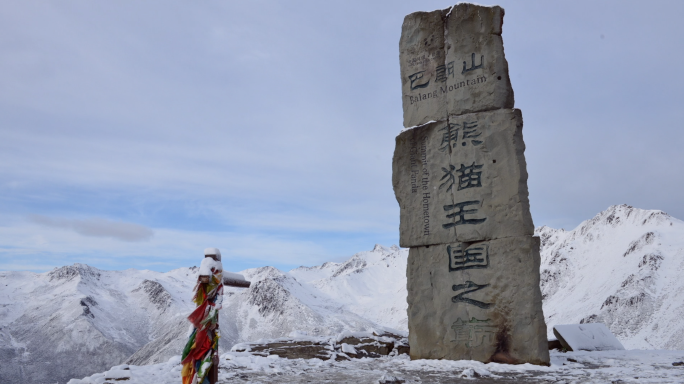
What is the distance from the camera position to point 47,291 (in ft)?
380

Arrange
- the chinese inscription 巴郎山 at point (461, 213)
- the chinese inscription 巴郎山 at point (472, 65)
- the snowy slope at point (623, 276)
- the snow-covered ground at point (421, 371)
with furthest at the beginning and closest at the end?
the snowy slope at point (623, 276) < the chinese inscription 巴郎山 at point (472, 65) < the chinese inscription 巴郎山 at point (461, 213) < the snow-covered ground at point (421, 371)

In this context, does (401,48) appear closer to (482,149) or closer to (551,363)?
(482,149)

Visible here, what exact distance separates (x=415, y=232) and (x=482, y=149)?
202 cm

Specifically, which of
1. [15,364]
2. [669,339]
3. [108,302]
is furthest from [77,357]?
[669,339]

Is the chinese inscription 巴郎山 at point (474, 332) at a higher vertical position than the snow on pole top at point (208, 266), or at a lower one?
lower

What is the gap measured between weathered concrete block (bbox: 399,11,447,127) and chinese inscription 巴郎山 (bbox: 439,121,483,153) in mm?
341

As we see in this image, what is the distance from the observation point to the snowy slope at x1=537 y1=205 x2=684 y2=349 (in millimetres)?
53906

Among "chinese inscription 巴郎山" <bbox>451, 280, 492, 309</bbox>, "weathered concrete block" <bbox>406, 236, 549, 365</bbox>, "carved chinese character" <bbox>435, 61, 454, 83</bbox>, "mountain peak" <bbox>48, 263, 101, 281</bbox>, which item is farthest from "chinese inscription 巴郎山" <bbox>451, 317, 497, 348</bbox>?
"mountain peak" <bbox>48, 263, 101, 281</bbox>

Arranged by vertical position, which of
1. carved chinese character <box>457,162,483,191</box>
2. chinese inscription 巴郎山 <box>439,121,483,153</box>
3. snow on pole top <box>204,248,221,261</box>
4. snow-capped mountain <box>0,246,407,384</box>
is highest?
chinese inscription 巴郎山 <box>439,121,483,153</box>

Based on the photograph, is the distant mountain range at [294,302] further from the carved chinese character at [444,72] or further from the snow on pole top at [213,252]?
the snow on pole top at [213,252]

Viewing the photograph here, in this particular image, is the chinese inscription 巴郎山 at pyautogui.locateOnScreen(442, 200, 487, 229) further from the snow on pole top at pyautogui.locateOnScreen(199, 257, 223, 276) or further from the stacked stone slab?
the snow on pole top at pyautogui.locateOnScreen(199, 257, 223, 276)

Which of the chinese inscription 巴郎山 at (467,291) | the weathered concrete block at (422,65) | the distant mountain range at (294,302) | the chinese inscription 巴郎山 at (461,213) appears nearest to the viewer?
the chinese inscription 巴郎山 at (467,291)

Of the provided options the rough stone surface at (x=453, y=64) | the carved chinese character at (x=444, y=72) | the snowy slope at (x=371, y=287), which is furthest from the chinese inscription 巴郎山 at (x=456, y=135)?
the snowy slope at (x=371, y=287)

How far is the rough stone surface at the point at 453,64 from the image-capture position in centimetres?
877
